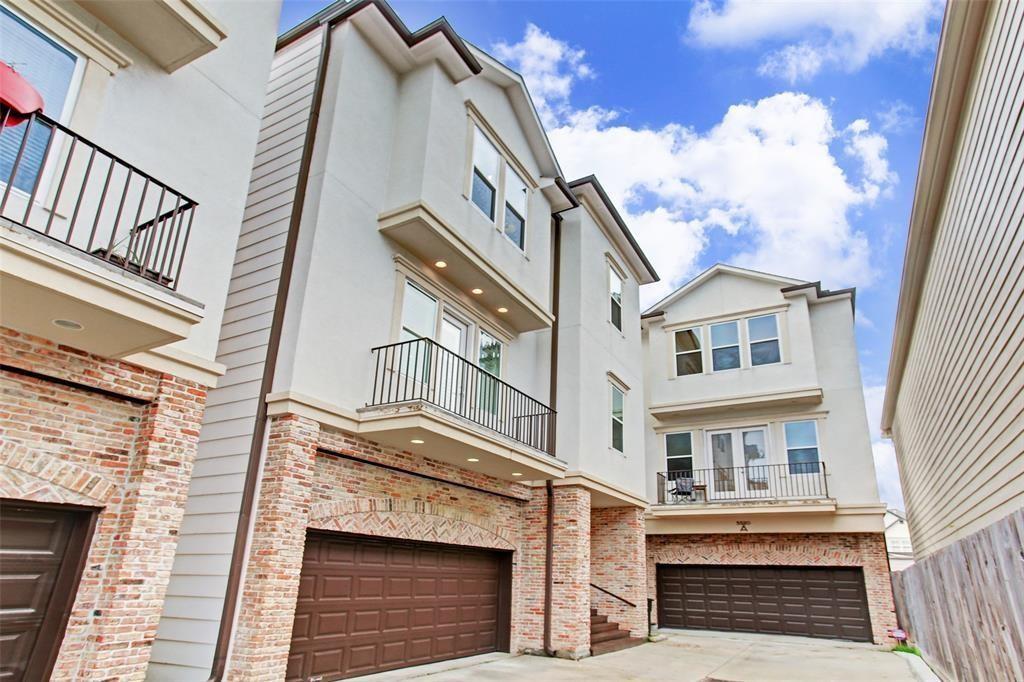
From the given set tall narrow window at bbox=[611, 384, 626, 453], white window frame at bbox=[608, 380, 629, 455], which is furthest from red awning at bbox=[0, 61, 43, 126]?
tall narrow window at bbox=[611, 384, 626, 453]

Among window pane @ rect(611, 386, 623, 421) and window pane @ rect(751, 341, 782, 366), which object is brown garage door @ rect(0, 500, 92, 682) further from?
window pane @ rect(751, 341, 782, 366)

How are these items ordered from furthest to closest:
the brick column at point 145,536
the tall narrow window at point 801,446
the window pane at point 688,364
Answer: the window pane at point 688,364
the tall narrow window at point 801,446
the brick column at point 145,536

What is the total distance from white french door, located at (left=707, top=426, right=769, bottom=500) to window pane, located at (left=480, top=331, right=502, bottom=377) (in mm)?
9539

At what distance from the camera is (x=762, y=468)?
→ 17.8 meters

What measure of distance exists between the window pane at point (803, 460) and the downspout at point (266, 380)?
14999mm

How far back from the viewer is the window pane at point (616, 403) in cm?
1487

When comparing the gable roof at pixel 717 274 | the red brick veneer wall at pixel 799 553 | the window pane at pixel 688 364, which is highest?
the gable roof at pixel 717 274

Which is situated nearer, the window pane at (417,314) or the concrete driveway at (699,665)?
the concrete driveway at (699,665)

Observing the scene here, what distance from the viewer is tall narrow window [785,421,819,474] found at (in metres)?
17.4

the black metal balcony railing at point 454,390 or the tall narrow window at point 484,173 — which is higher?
the tall narrow window at point 484,173

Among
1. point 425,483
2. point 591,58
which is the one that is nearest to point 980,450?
point 425,483

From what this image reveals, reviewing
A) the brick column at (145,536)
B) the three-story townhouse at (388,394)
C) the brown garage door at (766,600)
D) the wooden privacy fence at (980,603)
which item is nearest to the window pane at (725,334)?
the brown garage door at (766,600)

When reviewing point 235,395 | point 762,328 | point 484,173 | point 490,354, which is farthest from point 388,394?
point 762,328

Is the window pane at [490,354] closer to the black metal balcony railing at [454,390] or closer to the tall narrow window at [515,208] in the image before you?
the black metal balcony railing at [454,390]
